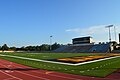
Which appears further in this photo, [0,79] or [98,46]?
[98,46]

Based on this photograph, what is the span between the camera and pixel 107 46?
317ft

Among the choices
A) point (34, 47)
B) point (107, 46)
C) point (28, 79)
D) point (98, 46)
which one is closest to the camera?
point (28, 79)

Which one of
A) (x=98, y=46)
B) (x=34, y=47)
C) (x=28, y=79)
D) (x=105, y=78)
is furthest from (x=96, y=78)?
(x=34, y=47)

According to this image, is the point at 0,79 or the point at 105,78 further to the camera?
the point at 0,79

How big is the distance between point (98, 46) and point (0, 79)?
87920 millimetres

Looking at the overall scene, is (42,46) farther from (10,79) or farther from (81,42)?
(10,79)

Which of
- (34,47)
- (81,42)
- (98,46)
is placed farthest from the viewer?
(34,47)

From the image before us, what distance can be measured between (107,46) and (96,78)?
81.3m

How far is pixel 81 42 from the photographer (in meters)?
123

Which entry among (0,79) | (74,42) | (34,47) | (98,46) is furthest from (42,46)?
(0,79)

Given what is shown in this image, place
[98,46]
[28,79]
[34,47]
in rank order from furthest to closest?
1. [34,47]
2. [98,46]
3. [28,79]

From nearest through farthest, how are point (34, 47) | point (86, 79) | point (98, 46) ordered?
point (86, 79)
point (98, 46)
point (34, 47)

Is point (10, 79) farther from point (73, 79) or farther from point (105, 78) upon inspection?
point (105, 78)

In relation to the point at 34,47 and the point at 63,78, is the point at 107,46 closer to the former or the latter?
the point at 34,47
